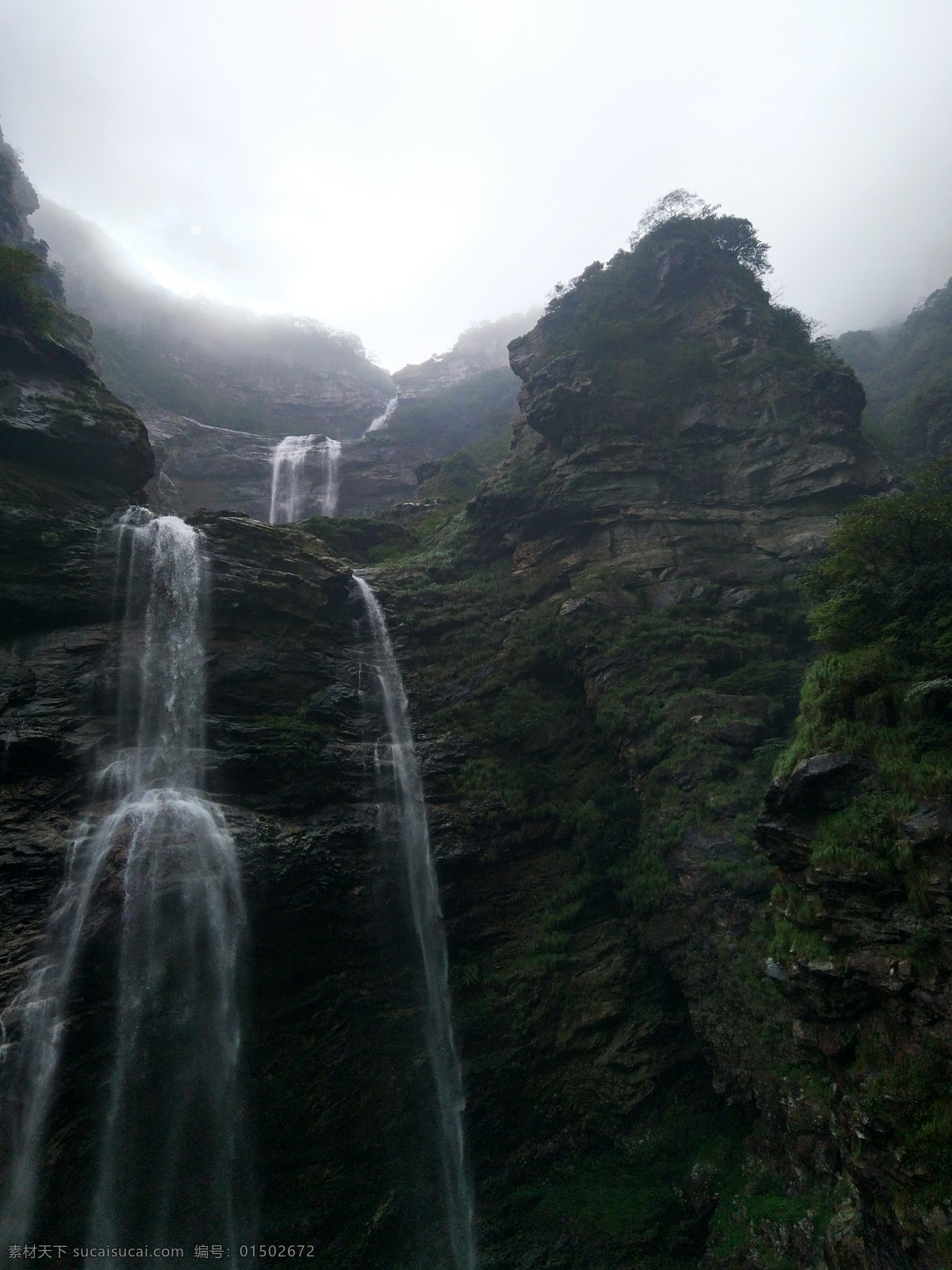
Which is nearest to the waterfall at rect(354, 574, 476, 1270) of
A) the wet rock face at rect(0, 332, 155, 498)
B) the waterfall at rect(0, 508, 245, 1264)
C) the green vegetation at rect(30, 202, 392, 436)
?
the waterfall at rect(0, 508, 245, 1264)

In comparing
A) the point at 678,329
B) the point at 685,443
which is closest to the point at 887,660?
the point at 685,443

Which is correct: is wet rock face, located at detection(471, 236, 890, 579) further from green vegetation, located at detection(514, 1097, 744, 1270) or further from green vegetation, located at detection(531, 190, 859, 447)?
green vegetation, located at detection(514, 1097, 744, 1270)

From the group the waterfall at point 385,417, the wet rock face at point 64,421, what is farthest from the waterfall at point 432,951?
the waterfall at point 385,417

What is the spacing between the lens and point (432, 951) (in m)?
14.8

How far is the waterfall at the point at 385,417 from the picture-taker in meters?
52.3

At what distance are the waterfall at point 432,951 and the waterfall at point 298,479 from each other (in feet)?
71.7

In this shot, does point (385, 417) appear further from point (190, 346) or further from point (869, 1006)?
point (869, 1006)

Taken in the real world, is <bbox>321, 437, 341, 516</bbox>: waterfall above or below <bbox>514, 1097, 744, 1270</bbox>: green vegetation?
above

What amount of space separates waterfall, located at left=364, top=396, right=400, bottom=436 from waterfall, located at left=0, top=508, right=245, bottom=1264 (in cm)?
4117

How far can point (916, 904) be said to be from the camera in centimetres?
852

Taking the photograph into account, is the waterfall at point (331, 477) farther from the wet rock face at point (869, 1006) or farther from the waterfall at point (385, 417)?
the wet rock face at point (869, 1006)

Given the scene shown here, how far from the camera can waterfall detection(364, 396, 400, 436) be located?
5233 cm

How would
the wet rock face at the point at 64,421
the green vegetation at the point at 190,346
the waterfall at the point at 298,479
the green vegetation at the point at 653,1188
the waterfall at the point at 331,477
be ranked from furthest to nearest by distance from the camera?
the green vegetation at the point at 190,346, the waterfall at the point at 331,477, the waterfall at the point at 298,479, the wet rock face at the point at 64,421, the green vegetation at the point at 653,1188

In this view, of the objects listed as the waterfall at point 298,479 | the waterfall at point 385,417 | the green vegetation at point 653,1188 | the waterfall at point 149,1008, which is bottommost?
the green vegetation at point 653,1188
